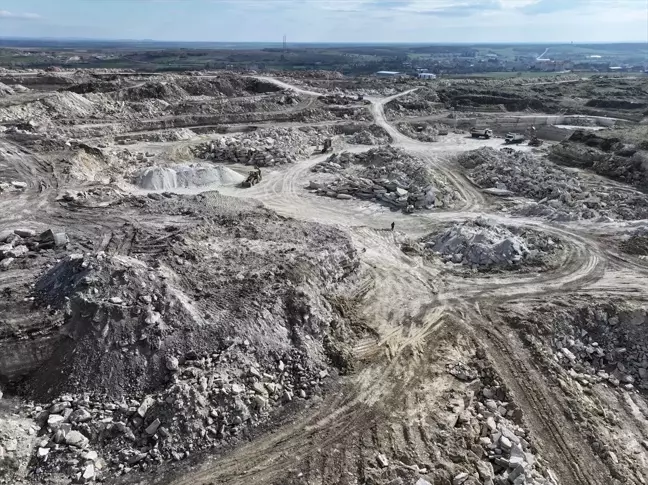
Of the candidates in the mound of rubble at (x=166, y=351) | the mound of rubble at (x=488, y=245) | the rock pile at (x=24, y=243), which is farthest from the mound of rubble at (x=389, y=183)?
the rock pile at (x=24, y=243)

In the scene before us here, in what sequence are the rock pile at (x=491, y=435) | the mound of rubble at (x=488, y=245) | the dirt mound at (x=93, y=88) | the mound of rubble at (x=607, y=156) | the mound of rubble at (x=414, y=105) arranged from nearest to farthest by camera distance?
1. the rock pile at (x=491, y=435)
2. the mound of rubble at (x=488, y=245)
3. the mound of rubble at (x=607, y=156)
4. the dirt mound at (x=93, y=88)
5. the mound of rubble at (x=414, y=105)

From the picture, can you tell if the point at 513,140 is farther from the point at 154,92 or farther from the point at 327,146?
the point at 154,92

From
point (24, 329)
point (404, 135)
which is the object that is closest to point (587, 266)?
point (24, 329)

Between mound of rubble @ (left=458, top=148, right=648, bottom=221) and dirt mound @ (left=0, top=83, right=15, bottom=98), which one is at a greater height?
dirt mound @ (left=0, top=83, right=15, bottom=98)

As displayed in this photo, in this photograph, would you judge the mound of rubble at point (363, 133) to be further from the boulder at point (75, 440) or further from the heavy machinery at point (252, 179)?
the boulder at point (75, 440)

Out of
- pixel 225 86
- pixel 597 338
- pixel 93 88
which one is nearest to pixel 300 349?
pixel 597 338

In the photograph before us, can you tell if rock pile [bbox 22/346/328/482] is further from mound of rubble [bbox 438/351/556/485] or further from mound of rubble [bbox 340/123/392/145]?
mound of rubble [bbox 340/123/392/145]

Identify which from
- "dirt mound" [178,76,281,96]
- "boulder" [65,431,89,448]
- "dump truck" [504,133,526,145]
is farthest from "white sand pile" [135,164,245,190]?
"dump truck" [504,133,526,145]
